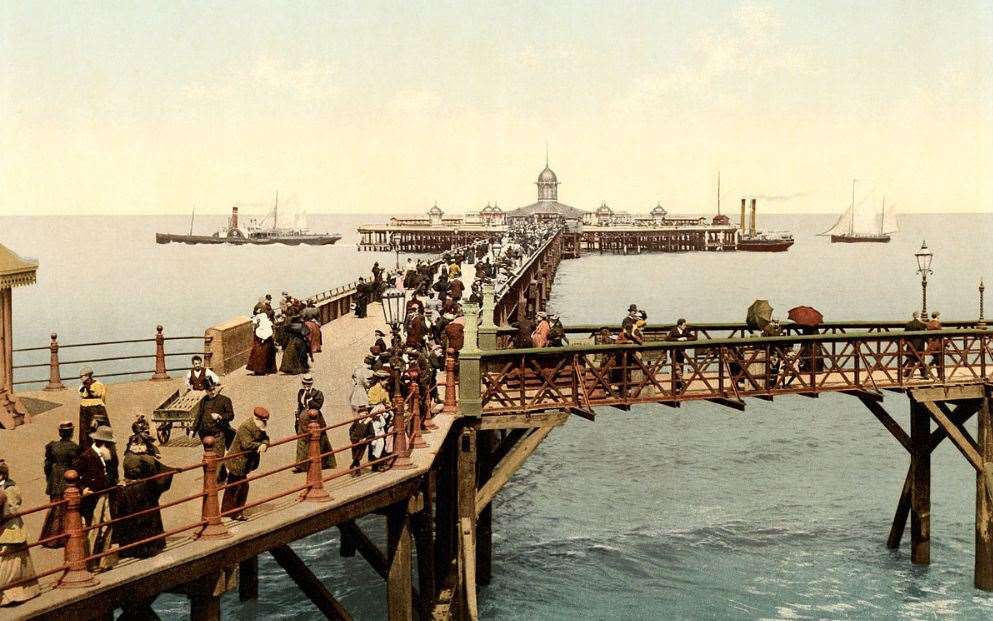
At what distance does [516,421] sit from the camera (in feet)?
56.9

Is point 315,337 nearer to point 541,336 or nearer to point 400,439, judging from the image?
point 541,336

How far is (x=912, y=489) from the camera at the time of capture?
69.8ft

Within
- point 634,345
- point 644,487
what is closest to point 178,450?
point 634,345

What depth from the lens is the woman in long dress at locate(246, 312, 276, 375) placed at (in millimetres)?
21609

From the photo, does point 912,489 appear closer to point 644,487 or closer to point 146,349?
point 644,487

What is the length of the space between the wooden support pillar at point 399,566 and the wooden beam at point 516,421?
3.42 m

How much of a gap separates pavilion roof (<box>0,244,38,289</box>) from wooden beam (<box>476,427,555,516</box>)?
7479mm

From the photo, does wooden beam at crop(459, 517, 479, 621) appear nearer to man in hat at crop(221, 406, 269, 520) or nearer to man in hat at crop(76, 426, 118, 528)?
man in hat at crop(221, 406, 269, 520)

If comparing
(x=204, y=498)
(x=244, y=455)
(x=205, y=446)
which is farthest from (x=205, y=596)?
(x=244, y=455)

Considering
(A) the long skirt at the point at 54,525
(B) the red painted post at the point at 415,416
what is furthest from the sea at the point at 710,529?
(A) the long skirt at the point at 54,525

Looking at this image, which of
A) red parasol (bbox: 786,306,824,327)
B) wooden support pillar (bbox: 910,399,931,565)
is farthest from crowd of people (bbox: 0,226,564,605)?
wooden support pillar (bbox: 910,399,931,565)

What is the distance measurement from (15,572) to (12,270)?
9250mm

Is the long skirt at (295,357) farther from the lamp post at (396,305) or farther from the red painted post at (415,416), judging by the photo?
the red painted post at (415,416)

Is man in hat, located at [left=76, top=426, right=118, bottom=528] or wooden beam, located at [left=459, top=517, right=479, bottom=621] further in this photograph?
wooden beam, located at [left=459, top=517, right=479, bottom=621]
